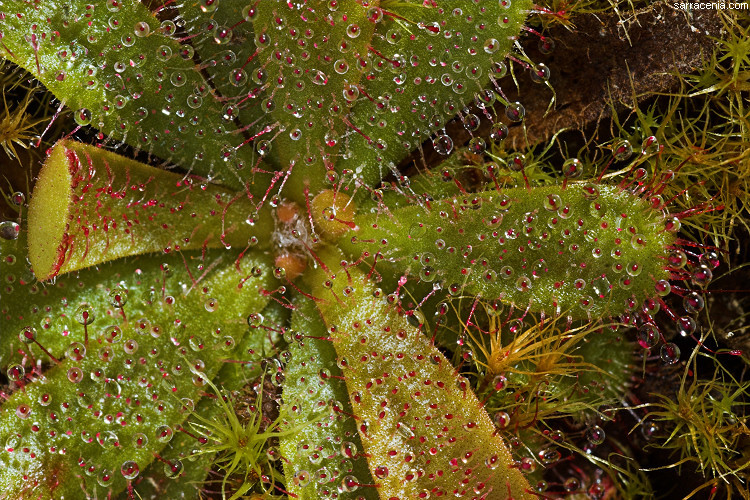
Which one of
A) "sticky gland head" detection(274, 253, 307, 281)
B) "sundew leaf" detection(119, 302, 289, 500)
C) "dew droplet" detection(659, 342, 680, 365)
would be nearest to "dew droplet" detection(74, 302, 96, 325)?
"sundew leaf" detection(119, 302, 289, 500)

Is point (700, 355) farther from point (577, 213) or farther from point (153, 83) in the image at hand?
point (153, 83)

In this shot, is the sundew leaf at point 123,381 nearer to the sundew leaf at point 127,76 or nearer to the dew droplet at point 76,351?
the dew droplet at point 76,351

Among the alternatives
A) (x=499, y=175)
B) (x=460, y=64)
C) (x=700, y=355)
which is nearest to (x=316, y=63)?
(x=460, y=64)

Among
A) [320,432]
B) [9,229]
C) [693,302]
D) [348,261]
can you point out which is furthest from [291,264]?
[693,302]

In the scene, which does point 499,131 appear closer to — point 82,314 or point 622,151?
point 622,151

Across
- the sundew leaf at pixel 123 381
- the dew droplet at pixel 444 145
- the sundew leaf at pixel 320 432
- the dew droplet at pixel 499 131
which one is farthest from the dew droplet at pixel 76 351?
the dew droplet at pixel 499 131

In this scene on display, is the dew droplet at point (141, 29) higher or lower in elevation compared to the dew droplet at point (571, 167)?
higher
